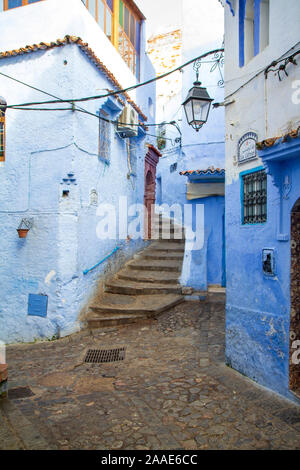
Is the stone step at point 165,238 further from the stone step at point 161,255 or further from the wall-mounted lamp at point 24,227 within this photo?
the wall-mounted lamp at point 24,227

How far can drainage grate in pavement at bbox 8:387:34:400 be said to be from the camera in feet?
14.1

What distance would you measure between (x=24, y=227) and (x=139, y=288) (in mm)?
3114

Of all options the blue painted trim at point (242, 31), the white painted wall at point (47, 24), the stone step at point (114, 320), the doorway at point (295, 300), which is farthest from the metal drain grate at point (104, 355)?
the white painted wall at point (47, 24)

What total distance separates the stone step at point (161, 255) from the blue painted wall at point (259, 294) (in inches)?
205

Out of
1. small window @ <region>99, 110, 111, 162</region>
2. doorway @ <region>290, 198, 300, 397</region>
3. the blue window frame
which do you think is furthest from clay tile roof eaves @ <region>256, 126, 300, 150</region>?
small window @ <region>99, 110, 111, 162</region>

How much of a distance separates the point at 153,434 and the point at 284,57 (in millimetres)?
4403

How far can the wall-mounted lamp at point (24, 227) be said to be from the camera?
6.89m

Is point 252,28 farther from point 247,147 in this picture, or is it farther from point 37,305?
point 37,305

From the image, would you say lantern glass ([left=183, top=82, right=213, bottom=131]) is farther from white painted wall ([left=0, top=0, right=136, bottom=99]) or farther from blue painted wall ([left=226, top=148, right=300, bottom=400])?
white painted wall ([left=0, top=0, right=136, bottom=99])

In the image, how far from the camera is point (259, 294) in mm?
4441

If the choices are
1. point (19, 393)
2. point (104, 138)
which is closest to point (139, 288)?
point (104, 138)

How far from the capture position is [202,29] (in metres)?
11.2

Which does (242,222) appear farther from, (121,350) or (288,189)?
(121,350)

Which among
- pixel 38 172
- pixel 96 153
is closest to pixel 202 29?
pixel 96 153
